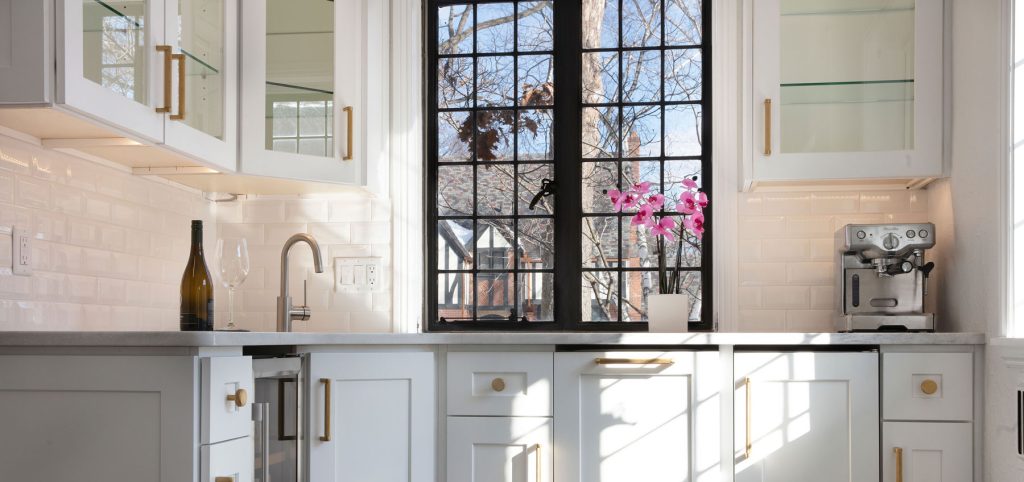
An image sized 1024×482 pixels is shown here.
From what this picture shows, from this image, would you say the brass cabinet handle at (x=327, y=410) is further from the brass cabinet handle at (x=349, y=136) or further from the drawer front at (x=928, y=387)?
the drawer front at (x=928, y=387)

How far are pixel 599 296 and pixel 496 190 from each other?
54 centimetres

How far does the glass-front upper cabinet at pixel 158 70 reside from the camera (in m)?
2.19

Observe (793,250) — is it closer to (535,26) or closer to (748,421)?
(748,421)

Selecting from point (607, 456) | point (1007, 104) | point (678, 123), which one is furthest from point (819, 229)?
point (607, 456)

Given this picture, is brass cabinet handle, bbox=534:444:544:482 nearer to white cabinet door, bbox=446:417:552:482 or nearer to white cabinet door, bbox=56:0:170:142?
white cabinet door, bbox=446:417:552:482

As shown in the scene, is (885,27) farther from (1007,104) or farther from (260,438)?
(260,438)

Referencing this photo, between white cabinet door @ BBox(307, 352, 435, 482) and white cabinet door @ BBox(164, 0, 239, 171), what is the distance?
0.66 meters

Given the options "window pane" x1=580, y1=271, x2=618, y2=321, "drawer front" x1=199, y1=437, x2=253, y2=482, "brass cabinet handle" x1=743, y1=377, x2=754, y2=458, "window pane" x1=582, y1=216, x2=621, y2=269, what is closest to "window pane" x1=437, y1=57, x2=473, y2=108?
"window pane" x1=582, y1=216, x2=621, y2=269

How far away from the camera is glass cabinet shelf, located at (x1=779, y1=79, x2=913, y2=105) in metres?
3.17

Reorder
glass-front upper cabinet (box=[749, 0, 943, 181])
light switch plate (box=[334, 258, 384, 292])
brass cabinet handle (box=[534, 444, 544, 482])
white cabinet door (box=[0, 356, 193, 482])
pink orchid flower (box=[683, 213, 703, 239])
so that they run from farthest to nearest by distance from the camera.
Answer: light switch plate (box=[334, 258, 384, 292])
pink orchid flower (box=[683, 213, 703, 239])
glass-front upper cabinet (box=[749, 0, 943, 181])
brass cabinet handle (box=[534, 444, 544, 482])
white cabinet door (box=[0, 356, 193, 482])

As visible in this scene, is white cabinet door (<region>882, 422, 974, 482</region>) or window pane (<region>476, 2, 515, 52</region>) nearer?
white cabinet door (<region>882, 422, 974, 482</region>)

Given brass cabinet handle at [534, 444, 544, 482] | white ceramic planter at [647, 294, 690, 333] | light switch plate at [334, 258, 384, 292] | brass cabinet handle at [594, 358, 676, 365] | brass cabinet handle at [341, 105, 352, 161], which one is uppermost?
brass cabinet handle at [341, 105, 352, 161]

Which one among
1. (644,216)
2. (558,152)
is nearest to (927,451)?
(644,216)

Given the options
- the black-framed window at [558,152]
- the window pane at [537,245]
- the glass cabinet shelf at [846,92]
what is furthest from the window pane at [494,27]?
the glass cabinet shelf at [846,92]
